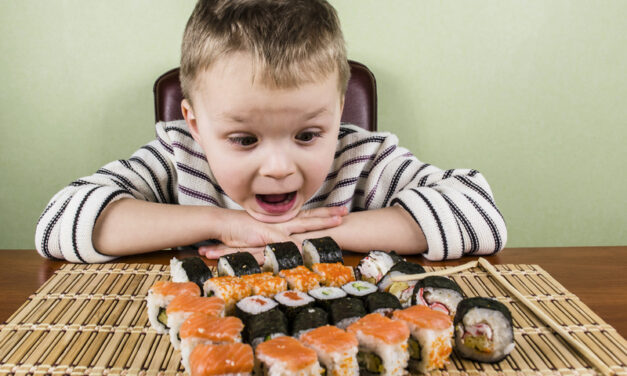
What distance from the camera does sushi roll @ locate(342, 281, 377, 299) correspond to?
0.90 metres

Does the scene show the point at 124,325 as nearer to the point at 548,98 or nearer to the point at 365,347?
the point at 365,347

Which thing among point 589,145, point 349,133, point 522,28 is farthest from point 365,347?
point 589,145

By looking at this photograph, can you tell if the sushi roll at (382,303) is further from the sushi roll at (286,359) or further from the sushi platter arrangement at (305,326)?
the sushi roll at (286,359)

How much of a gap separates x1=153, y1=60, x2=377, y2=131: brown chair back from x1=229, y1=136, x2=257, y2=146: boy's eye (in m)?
0.95

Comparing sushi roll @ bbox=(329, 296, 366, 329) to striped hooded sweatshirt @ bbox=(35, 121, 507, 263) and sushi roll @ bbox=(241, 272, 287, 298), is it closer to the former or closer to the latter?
sushi roll @ bbox=(241, 272, 287, 298)

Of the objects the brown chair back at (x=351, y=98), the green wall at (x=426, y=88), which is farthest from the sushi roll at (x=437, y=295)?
the green wall at (x=426, y=88)

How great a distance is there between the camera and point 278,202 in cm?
130

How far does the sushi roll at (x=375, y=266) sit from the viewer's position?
3.23ft

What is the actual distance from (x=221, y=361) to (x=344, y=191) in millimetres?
1007

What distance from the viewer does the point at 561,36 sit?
2395mm

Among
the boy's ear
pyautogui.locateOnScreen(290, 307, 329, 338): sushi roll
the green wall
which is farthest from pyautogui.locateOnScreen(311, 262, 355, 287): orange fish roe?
the green wall

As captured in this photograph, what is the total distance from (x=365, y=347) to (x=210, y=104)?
0.64 m

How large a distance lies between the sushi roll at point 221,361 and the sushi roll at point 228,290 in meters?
0.18

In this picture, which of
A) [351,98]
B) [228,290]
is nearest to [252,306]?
[228,290]
